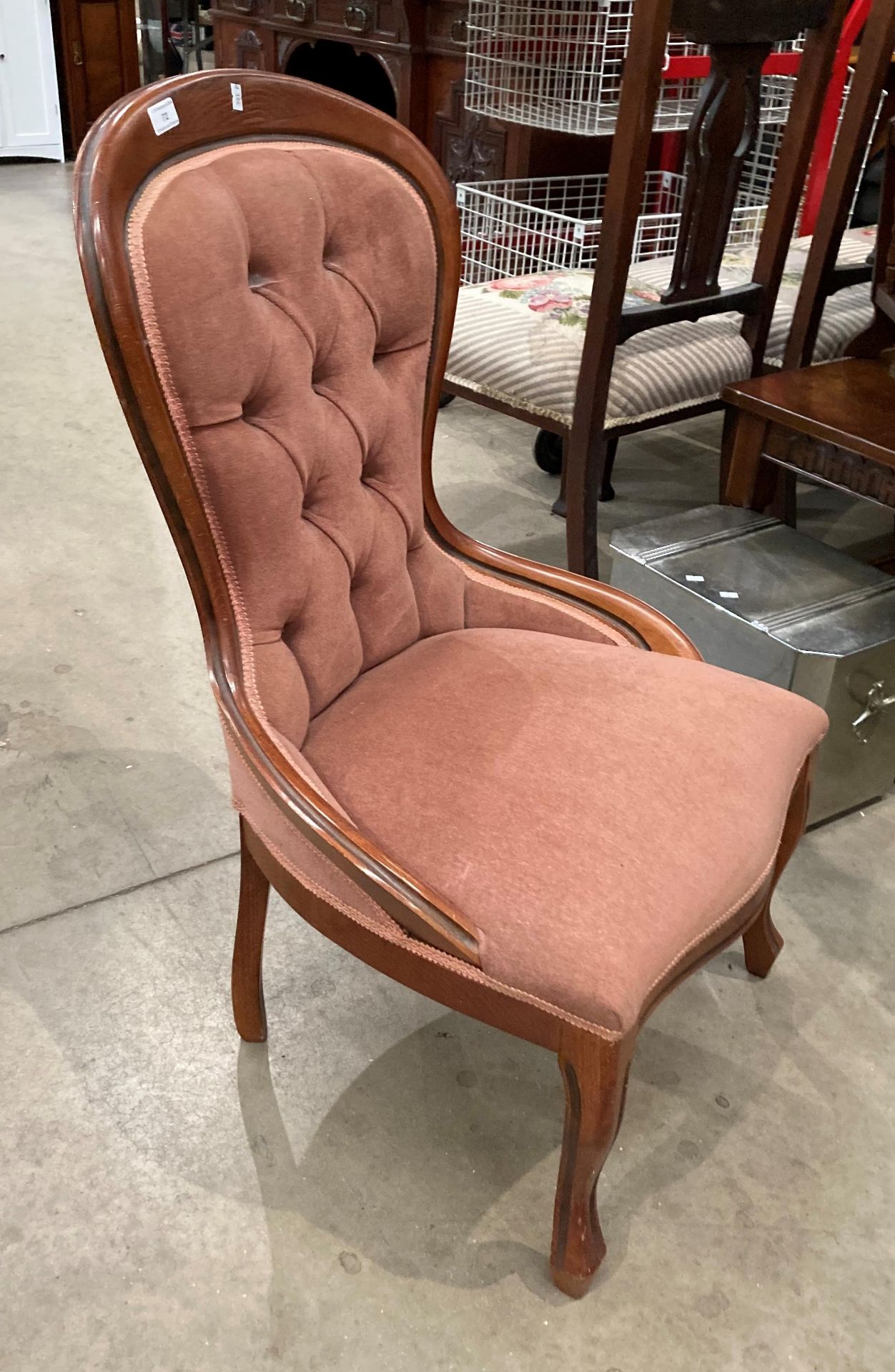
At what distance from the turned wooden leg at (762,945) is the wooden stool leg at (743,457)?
0.77 meters

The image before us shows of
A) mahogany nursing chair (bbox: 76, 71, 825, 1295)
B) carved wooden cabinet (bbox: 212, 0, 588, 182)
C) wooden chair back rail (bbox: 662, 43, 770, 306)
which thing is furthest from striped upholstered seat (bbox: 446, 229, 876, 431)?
carved wooden cabinet (bbox: 212, 0, 588, 182)

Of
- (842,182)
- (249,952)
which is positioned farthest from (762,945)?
(842,182)

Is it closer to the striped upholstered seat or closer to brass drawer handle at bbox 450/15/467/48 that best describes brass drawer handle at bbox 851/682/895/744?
the striped upholstered seat

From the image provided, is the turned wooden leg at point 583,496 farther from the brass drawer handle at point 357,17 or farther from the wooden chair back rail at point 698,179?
the brass drawer handle at point 357,17

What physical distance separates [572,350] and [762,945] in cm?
112

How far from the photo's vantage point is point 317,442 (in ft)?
4.09

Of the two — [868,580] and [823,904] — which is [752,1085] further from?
[868,580]

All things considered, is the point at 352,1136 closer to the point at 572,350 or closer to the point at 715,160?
the point at 572,350

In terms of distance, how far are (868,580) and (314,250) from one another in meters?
1.06

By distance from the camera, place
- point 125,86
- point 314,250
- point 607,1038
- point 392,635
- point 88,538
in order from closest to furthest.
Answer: point 607,1038 < point 314,250 < point 392,635 < point 88,538 < point 125,86

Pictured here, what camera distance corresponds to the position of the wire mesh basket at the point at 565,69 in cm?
281

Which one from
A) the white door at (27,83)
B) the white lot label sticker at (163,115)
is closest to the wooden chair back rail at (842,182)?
the white lot label sticker at (163,115)

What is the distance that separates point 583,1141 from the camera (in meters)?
1.10

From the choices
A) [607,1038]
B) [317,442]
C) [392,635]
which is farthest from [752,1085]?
[317,442]
